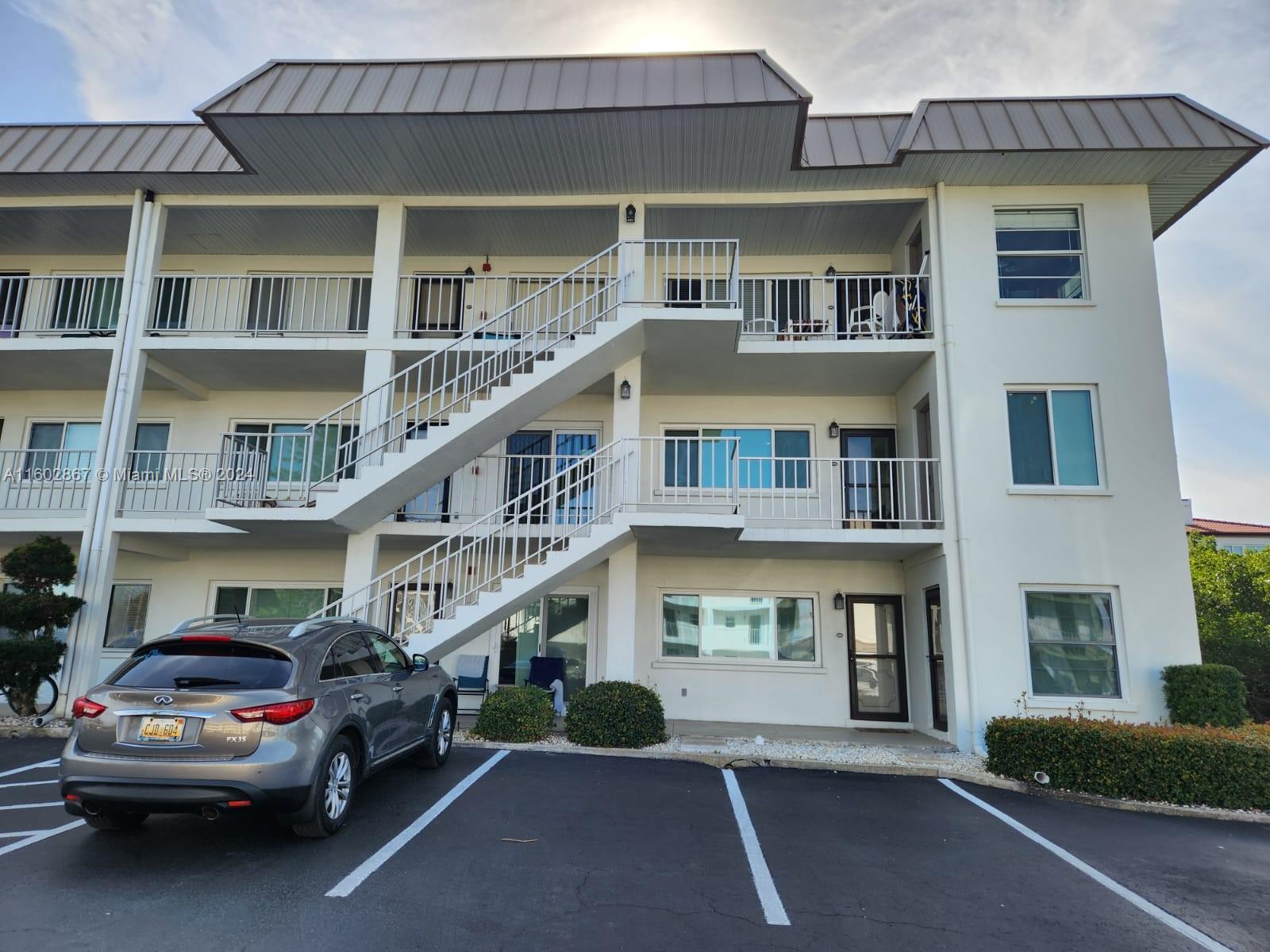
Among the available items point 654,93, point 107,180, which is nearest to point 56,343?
point 107,180

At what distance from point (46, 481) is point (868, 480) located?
1429cm

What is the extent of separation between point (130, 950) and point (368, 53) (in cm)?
1075

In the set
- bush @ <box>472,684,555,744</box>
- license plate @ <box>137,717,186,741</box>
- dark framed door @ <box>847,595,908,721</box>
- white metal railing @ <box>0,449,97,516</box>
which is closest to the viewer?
license plate @ <box>137,717,186,741</box>

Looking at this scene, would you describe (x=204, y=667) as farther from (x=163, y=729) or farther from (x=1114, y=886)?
(x=1114, y=886)

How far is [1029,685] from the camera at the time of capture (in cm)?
1002

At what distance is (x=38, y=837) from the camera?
5.33 meters

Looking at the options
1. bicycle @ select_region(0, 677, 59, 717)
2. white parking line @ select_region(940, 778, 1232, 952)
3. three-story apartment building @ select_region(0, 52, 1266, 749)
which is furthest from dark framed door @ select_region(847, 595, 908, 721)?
bicycle @ select_region(0, 677, 59, 717)

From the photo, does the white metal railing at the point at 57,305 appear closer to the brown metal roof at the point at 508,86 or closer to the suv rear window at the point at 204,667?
the brown metal roof at the point at 508,86

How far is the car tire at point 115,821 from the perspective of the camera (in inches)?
204

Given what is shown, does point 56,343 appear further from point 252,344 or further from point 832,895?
point 832,895

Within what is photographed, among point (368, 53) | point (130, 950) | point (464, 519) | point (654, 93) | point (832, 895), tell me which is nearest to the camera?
point (130, 950)

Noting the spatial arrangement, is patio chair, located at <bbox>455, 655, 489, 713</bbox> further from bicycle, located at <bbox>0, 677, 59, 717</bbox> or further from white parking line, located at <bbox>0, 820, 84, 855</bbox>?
white parking line, located at <bbox>0, 820, 84, 855</bbox>

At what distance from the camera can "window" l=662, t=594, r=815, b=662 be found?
1242 centimetres

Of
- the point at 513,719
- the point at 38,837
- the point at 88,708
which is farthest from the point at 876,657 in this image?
the point at 38,837
